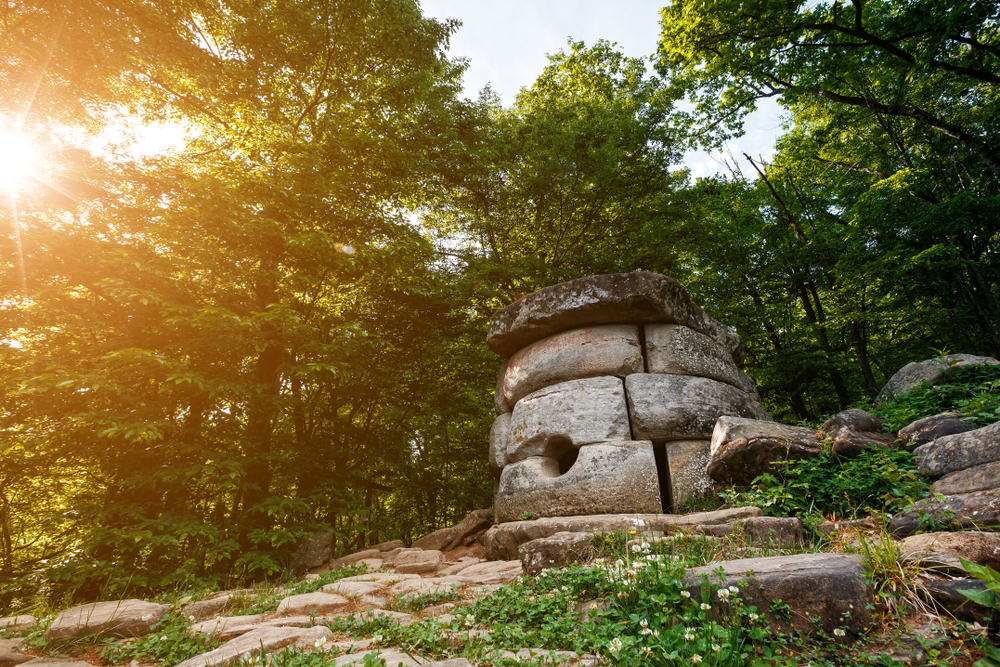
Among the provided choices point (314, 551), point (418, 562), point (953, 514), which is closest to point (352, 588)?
point (418, 562)

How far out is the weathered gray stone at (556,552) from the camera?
138 inches

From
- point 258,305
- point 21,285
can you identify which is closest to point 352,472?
point 258,305

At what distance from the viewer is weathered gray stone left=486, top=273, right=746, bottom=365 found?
6324 mm

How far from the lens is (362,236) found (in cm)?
817

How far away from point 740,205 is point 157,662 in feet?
49.3

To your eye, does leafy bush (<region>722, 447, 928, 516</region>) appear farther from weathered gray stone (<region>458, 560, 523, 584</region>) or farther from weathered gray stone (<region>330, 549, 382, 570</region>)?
weathered gray stone (<region>330, 549, 382, 570</region>)

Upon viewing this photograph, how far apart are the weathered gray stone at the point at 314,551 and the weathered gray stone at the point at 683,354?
210 inches

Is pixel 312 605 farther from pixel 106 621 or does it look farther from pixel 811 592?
pixel 811 592

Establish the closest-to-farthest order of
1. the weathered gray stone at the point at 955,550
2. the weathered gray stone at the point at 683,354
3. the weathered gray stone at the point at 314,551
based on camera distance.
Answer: the weathered gray stone at the point at 955,550, the weathered gray stone at the point at 314,551, the weathered gray stone at the point at 683,354

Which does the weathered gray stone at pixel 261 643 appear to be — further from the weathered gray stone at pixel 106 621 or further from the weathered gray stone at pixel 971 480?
the weathered gray stone at pixel 971 480

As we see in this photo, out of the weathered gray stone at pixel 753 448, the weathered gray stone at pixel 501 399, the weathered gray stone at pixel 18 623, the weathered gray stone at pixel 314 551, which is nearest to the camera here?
the weathered gray stone at pixel 18 623

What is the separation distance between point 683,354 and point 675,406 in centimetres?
95

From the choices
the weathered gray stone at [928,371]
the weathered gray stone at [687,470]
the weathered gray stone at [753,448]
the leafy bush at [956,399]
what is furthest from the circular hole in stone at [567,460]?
the weathered gray stone at [928,371]

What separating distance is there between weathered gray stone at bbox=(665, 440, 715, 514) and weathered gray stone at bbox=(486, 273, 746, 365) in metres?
1.88
